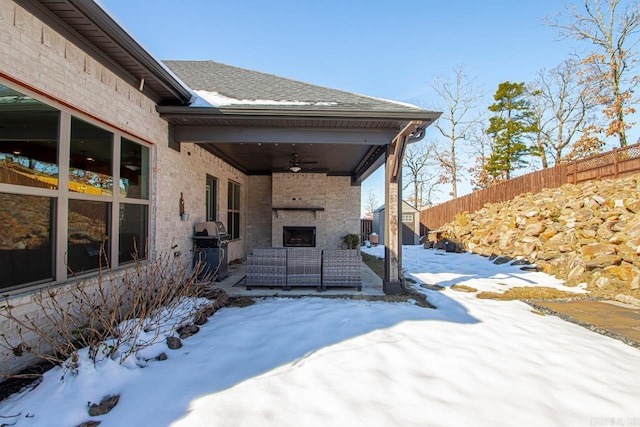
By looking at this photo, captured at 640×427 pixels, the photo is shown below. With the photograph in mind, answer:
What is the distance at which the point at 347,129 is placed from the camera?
516 cm

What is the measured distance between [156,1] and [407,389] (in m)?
6.72

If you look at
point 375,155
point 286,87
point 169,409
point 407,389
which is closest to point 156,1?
point 286,87

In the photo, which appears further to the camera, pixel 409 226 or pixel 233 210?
pixel 409 226

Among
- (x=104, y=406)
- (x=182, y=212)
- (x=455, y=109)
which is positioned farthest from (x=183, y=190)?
(x=455, y=109)

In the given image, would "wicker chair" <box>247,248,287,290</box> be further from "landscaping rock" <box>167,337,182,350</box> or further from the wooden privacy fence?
the wooden privacy fence

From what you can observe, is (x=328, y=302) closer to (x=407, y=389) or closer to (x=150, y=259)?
(x=407, y=389)

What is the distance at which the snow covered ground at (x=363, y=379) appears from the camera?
6.84 feet

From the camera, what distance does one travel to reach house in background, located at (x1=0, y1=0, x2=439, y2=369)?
265 cm

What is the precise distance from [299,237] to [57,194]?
284 inches

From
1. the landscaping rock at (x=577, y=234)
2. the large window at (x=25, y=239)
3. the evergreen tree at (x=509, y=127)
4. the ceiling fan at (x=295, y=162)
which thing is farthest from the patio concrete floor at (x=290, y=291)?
the evergreen tree at (x=509, y=127)

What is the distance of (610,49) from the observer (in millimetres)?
14305

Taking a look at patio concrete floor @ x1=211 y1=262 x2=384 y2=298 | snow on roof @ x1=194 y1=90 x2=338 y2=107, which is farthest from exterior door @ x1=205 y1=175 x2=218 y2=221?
snow on roof @ x1=194 y1=90 x2=338 y2=107

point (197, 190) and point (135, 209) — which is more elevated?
Result: point (197, 190)

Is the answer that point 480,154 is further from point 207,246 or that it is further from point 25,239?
point 25,239
